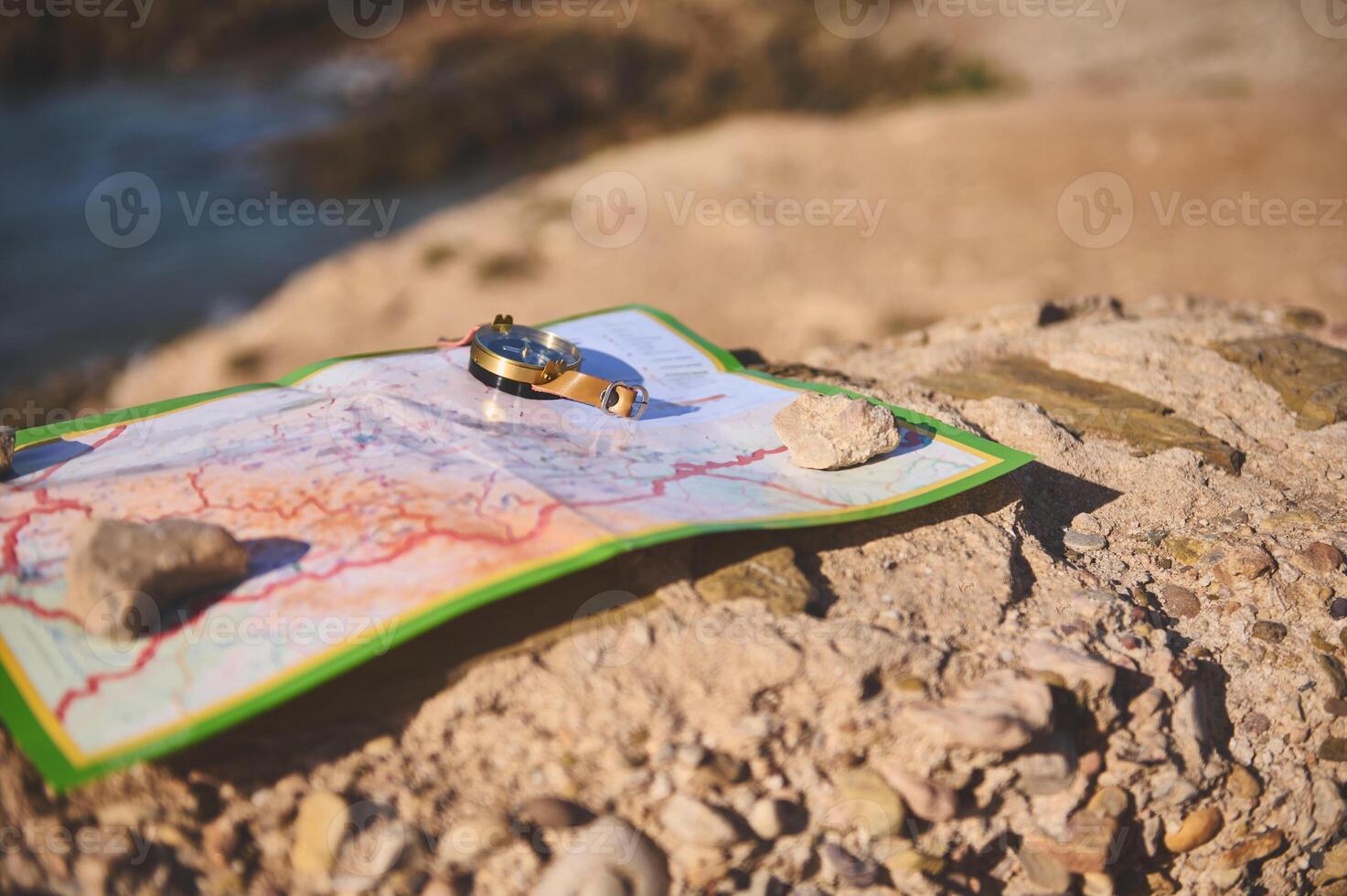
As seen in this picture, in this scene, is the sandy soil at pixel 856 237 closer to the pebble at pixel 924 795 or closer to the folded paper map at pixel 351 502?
the folded paper map at pixel 351 502

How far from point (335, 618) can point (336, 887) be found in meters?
0.36

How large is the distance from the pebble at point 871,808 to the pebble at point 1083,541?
74 cm

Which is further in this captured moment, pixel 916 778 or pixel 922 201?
pixel 922 201

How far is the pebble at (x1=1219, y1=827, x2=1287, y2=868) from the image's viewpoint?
1677 millimetres

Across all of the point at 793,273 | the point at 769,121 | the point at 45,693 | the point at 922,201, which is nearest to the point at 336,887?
the point at 45,693

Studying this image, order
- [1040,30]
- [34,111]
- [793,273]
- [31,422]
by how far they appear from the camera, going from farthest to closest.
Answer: [1040,30], [34,111], [793,273], [31,422]

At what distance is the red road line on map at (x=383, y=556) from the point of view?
4.34 feet

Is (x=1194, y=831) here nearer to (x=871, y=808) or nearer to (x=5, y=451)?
(x=871, y=808)

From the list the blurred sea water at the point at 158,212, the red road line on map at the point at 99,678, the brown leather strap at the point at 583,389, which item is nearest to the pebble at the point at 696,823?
the red road line on map at the point at 99,678

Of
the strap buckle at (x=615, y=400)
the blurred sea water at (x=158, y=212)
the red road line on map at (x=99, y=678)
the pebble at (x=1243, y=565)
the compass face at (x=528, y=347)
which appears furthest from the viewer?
the blurred sea water at (x=158, y=212)

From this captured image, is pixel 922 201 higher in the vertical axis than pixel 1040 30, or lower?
lower

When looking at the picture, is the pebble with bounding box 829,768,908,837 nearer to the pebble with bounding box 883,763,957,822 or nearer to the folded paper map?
the pebble with bounding box 883,763,957,822

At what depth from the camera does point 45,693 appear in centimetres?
131

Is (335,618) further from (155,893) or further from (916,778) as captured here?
(916,778)
